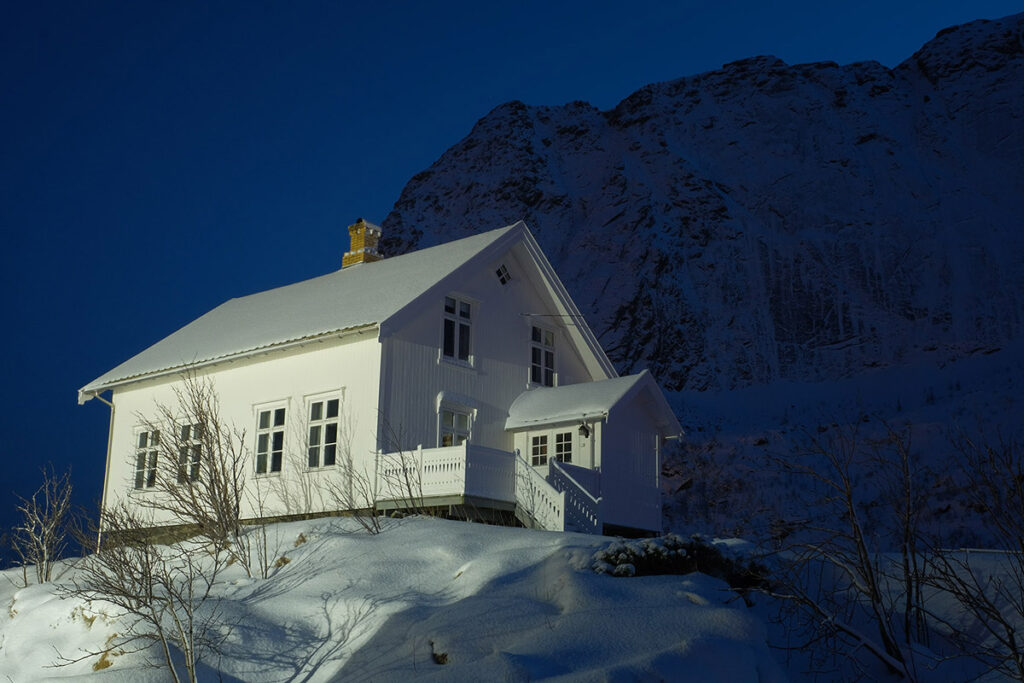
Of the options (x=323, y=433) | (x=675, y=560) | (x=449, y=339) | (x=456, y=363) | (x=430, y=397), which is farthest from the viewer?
(x=449, y=339)

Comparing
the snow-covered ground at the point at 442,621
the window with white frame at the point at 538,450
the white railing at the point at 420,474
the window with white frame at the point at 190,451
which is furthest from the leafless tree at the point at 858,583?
the window with white frame at the point at 190,451

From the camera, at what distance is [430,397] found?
21.7 metres

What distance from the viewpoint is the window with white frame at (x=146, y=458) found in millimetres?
24078

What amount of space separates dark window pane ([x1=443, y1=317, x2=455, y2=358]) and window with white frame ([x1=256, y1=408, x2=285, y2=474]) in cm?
369

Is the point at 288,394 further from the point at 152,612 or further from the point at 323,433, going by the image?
the point at 152,612

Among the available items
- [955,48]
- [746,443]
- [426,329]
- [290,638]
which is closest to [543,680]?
[290,638]

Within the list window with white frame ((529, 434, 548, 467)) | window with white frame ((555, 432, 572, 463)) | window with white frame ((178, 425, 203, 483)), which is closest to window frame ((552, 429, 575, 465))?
window with white frame ((555, 432, 572, 463))

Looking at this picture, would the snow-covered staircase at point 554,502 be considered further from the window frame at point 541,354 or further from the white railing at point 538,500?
the window frame at point 541,354

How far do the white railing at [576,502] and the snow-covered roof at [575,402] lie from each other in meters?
1.80

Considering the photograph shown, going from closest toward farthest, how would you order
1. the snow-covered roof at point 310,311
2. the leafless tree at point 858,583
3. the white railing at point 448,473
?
the leafless tree at point 858,583, the white railing at point 448,473, the snow-covered roof at point 310,311

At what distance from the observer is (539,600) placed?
12625 mm

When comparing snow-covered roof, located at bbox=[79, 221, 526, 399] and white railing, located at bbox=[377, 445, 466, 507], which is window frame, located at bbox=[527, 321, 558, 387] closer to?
snow-covered roof, located at bbox=[79, 221, 526, 399]

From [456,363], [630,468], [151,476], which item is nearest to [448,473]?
[456,363]

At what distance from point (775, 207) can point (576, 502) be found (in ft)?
216
